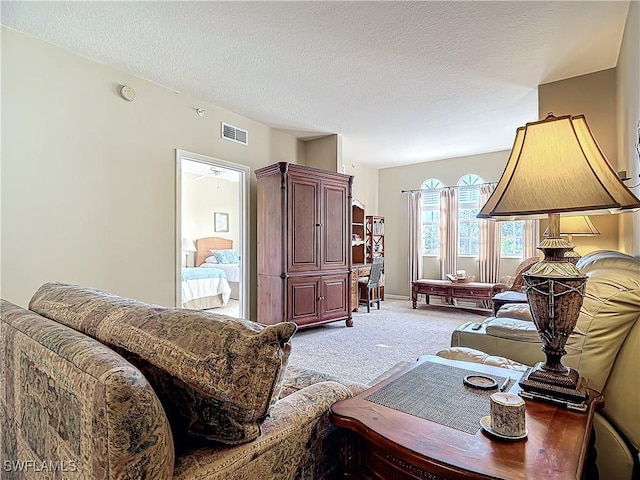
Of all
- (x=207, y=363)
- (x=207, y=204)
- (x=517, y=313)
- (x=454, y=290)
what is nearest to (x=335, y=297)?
(x=454, y=290)

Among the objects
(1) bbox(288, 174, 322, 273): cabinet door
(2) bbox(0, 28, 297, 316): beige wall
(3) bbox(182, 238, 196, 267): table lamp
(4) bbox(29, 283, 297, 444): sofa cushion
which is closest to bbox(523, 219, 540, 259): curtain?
(1) bbox(288, 174, 322, 273): cabinet door

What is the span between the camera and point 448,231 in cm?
666

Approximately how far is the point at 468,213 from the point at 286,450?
6315 millimetres

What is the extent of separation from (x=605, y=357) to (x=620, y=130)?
8.06ft

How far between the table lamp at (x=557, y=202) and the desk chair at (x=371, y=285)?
484cm

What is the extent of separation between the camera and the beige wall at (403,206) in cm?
660

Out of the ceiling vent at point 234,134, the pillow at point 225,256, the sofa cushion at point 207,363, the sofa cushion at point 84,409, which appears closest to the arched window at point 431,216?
the ceiling vent at point 234,134

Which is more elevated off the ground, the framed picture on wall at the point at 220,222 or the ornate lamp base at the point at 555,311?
the framed picture on wall at the point at 220,222

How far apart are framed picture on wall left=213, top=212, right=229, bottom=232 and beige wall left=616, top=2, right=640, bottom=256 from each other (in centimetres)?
747

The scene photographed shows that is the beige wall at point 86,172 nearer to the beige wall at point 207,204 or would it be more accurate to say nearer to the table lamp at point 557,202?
the table lamp at point 557,202

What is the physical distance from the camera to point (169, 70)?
3.28 metres

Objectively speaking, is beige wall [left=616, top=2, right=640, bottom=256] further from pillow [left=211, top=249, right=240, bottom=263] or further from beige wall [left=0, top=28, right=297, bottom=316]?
pillow [left=211, top=249, right=240, bottom=263]

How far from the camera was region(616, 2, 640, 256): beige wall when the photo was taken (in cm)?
218

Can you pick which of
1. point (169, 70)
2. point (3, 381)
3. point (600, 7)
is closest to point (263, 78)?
point (169, 70)
